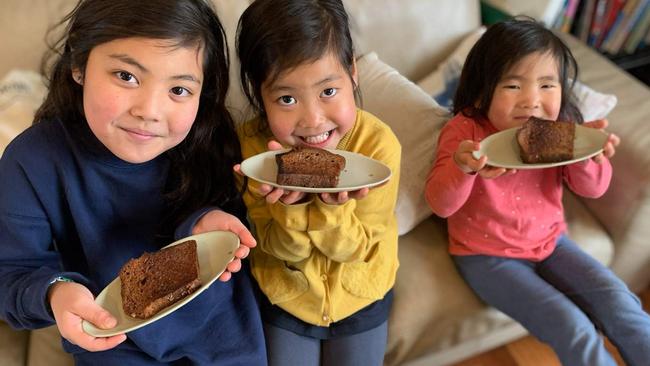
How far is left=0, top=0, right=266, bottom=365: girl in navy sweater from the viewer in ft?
3.11

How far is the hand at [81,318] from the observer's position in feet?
2.99

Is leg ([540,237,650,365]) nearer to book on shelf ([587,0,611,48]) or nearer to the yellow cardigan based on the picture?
the yellow cardigan

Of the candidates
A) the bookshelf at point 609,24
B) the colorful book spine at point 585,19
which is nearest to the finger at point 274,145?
the bookshelf at point 609,24

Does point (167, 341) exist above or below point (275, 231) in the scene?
below

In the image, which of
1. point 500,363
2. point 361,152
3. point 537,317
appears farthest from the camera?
point 500,363

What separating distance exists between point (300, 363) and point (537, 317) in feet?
1.95

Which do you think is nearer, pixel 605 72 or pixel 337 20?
pixel 337 20

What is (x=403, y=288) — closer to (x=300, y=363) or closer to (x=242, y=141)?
(x=300, y=363)

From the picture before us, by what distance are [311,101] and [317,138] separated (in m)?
0.09

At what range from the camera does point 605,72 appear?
70.0 inches

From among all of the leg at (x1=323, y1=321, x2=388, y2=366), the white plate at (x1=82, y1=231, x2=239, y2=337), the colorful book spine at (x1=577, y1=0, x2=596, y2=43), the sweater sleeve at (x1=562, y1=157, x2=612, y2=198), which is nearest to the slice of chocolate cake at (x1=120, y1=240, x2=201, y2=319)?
the white plate at (x1=82, y1=231, x2=239, y2=337)

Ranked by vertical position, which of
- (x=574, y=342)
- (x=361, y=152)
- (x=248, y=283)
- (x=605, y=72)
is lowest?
(x=574, y=342)

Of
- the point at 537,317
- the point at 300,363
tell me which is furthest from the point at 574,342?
the point at 300,363

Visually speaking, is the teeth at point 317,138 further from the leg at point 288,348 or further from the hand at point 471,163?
the leg at point 288,348
